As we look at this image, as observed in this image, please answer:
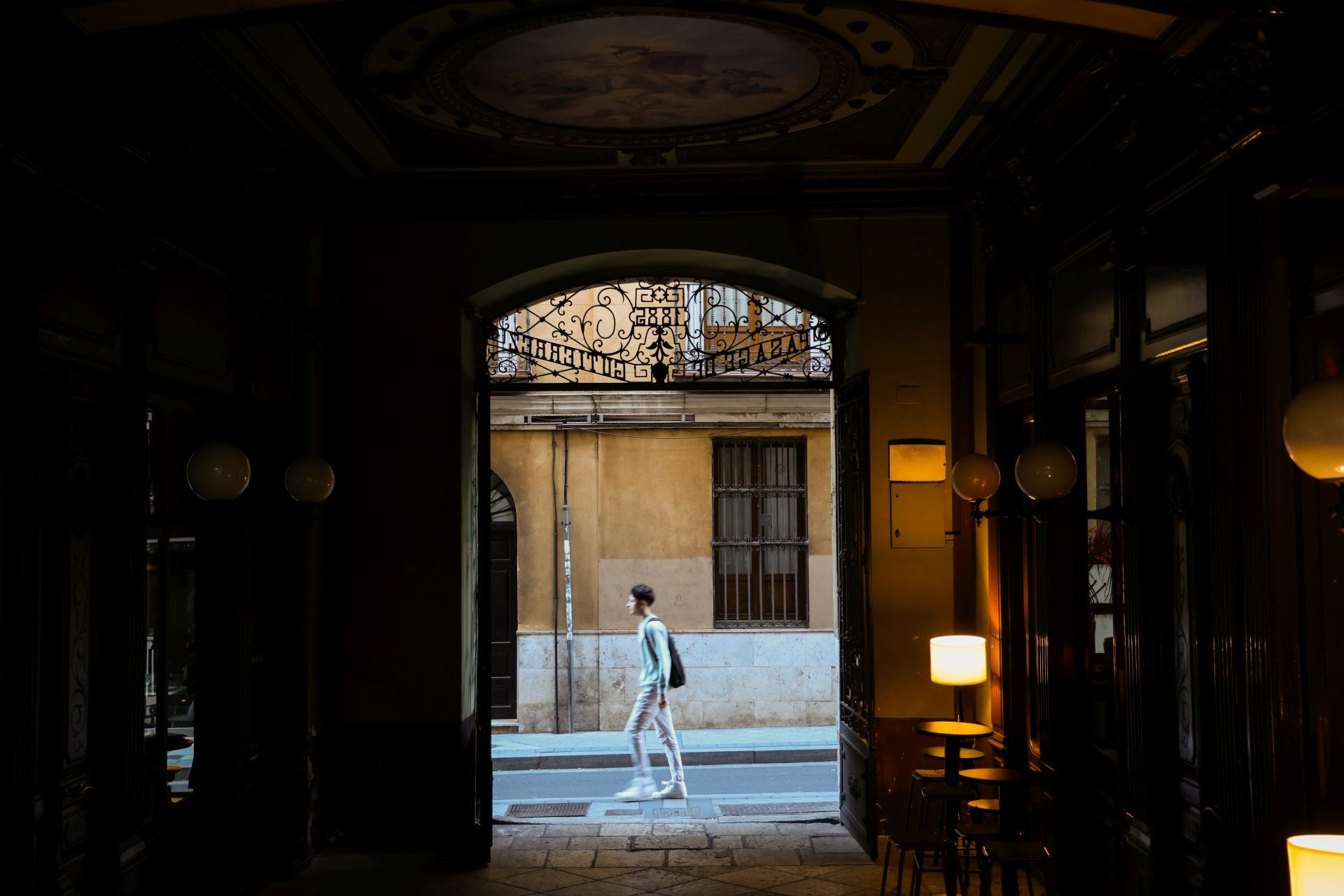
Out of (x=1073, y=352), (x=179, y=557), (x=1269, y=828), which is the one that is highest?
(x=1073, y=352)

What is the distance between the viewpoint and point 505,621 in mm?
12445

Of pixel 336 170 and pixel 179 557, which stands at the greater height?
pixel 336 170

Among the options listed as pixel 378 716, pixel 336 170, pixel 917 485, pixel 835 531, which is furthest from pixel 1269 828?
pixel 336 170

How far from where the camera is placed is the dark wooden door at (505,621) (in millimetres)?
12258

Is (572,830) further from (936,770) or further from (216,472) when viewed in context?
(216,472)

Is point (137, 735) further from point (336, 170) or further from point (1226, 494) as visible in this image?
point (1226, 494)

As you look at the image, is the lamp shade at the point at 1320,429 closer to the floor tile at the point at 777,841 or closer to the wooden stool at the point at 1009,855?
the wooden stool at the point at 1009,855

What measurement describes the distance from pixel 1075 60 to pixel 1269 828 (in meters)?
2.99

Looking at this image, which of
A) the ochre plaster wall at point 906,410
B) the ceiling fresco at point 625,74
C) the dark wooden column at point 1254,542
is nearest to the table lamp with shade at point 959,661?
the ochre plaster wall at point 906,410

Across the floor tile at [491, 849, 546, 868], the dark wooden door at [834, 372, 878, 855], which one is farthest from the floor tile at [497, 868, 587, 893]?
the dark wooden door at [834, 372, 878, 855]

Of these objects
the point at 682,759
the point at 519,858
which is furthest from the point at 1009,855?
the point at 682,759

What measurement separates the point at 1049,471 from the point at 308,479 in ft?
11.1

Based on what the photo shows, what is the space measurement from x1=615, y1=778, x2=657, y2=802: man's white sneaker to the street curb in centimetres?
139

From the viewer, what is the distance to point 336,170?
6719mm
